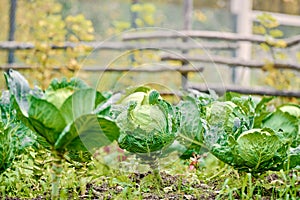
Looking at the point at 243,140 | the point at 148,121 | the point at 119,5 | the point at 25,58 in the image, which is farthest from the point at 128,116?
the point at 119,5

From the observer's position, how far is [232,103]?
1.73 metres

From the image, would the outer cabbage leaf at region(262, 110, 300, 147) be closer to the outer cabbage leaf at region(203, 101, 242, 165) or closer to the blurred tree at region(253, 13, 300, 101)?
the outer cabbage leaf at region(203, 101, 242, 165)

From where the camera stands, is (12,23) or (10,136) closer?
(10,136)

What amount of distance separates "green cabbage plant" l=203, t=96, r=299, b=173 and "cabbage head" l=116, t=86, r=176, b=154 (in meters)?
0.18

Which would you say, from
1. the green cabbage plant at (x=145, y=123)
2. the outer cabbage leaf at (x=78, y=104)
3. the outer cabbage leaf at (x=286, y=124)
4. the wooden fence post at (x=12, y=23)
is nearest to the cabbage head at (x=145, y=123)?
the green cabbage plant at (x=145, y=123)

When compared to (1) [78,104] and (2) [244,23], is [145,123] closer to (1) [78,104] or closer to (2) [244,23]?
(1) [78,104]

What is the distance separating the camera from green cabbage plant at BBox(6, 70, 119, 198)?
3.87 ft

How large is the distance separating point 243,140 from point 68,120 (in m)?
0.57

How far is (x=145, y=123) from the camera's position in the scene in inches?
56.8

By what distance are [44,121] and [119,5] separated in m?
6.59

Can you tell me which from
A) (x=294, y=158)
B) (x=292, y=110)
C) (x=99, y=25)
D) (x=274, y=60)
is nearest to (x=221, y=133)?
(x=294, y=158)

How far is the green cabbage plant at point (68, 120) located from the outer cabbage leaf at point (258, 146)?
466 millimetres

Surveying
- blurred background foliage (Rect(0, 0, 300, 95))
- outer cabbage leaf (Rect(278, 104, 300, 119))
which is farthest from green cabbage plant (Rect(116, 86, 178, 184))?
blurred background foliage (Rect(0, 0, 300, 95))

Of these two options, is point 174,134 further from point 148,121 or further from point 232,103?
point 232,103
